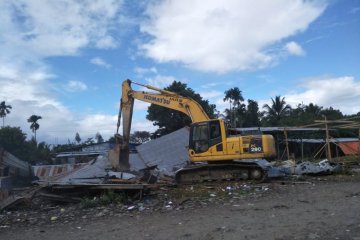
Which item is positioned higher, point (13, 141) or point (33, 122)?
point (33, 122)

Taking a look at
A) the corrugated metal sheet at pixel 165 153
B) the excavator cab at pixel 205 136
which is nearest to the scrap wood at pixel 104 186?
the excavator cab at pixel 205 136

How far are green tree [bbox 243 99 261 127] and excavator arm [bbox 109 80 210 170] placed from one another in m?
43.1

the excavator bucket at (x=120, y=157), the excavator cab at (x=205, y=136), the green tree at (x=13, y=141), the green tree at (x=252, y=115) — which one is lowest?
the excavator bucket at (x=120, y=157)

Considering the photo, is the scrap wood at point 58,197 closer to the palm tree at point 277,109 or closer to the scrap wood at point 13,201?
the scrap wood at point 13,201

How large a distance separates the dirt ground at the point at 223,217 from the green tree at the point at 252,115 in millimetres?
46478

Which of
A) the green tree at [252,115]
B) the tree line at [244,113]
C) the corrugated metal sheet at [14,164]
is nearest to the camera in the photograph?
the corrugated metal sheet at [14,164]

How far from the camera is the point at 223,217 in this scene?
9.34 metres

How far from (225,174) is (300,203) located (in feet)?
18.2

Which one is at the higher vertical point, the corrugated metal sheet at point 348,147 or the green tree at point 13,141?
the green tree at point 13,141

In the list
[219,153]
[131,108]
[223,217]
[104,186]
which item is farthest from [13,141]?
[223,217]

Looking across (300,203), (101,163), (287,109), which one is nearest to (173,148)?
(101,163)

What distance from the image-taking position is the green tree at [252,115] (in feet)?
198

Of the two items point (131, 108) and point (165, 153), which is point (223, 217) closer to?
point (131, 108)

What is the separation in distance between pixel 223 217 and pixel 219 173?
22.0 ft
